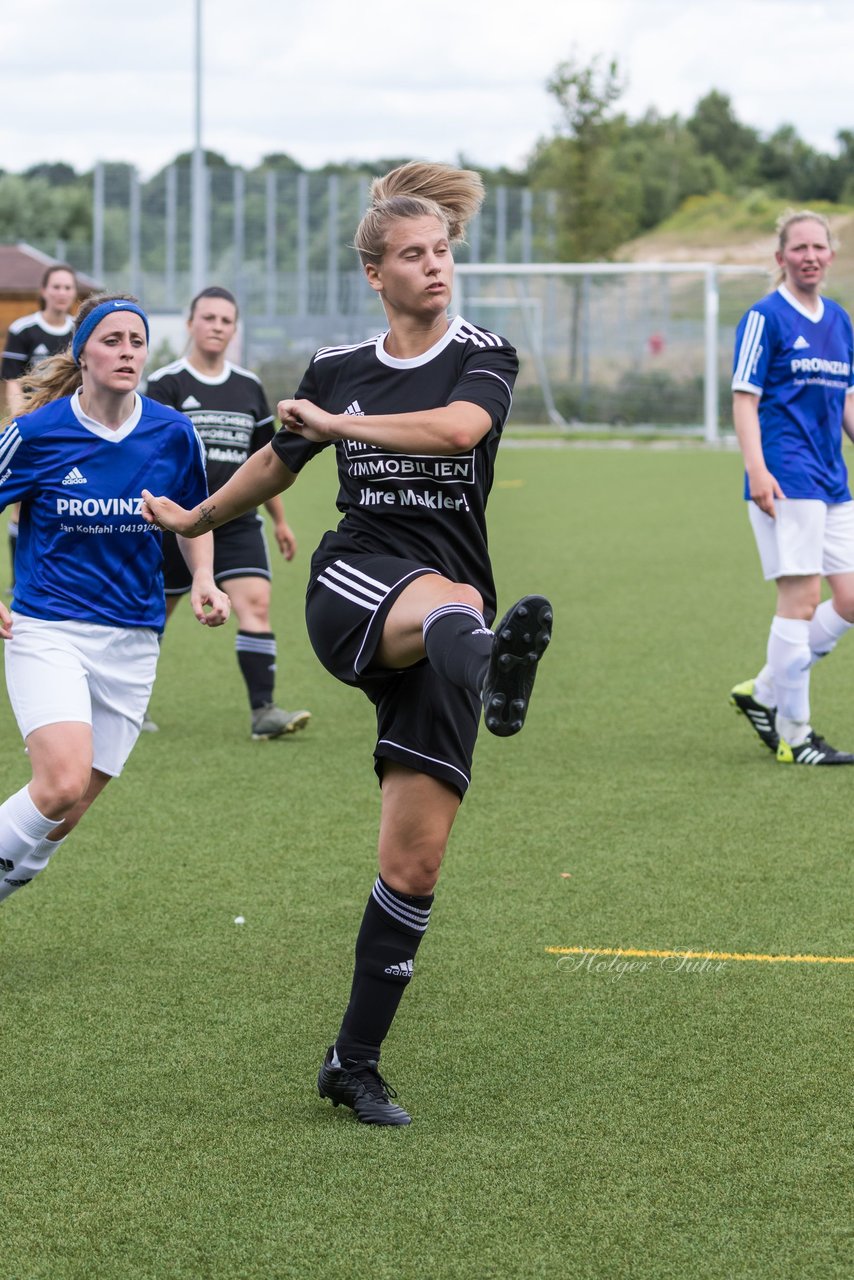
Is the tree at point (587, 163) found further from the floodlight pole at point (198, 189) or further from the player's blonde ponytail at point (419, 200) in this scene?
the player's blonde ponytail at point (419, 200)

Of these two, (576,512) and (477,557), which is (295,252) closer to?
(576,512)

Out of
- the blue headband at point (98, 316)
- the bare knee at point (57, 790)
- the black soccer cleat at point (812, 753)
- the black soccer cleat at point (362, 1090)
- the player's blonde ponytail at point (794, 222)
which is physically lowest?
the black soccer cleat at point (812, 753)

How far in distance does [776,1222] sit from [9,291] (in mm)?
37492

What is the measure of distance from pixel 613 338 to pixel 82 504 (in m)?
31.9

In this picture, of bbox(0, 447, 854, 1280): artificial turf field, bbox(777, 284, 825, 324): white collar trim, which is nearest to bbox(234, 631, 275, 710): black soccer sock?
bbox(0, 447, 854, 1280): artificial turf field

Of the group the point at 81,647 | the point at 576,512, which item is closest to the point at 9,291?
the point at 576,512

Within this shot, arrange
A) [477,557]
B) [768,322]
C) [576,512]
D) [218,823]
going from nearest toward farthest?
[477,557] → [218,823] → [768,322] → [576,512]

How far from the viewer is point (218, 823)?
6.57 m

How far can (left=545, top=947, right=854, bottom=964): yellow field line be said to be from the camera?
4.84 m

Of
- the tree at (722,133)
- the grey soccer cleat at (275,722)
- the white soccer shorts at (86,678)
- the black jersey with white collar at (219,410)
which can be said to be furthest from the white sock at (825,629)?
the tree at (722,133)

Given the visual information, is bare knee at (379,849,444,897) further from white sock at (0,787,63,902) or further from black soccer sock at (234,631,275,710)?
black soccer sock at (234,631,275,710)

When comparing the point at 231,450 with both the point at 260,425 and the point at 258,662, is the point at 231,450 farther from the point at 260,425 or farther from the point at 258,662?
the point at 258,662

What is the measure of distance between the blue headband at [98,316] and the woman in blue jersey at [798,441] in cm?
329

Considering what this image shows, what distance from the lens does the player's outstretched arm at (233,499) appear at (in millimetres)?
3818
